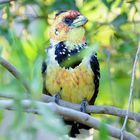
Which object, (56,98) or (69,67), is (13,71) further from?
(69,67)

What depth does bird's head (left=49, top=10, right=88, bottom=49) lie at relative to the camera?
2.35 m

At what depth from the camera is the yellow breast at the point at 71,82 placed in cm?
234

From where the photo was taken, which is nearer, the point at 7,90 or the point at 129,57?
the point at 7,90

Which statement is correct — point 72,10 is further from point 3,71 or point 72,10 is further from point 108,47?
point 3,71

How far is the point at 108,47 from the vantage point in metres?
2.72

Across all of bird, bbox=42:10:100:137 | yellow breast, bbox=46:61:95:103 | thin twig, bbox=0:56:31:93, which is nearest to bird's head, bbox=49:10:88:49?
bird, bbox=42:10:100:137

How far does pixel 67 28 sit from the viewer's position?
2.38 metres

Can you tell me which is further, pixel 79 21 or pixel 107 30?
pixel 107 30

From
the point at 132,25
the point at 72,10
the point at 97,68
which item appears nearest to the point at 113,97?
the point at 97,68

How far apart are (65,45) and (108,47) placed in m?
0.40

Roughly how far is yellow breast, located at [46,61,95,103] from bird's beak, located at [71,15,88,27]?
0.16 m

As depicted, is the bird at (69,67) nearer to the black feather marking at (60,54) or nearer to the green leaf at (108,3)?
the black feather marking at (60,54)

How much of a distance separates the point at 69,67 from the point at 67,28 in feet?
0.49

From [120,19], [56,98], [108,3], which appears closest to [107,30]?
[120,19]
